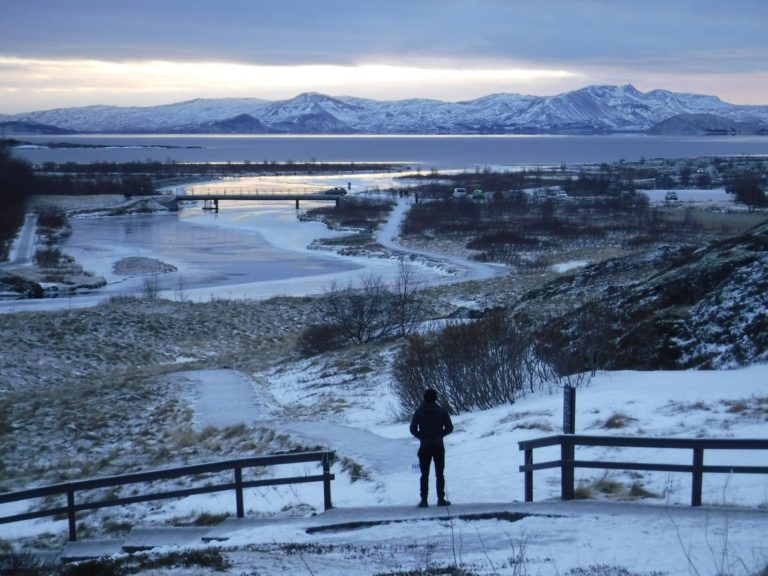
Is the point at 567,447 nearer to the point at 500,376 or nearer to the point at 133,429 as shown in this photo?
the point at 500,376

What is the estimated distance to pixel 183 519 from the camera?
37.3ft

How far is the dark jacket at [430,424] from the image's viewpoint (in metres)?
9.48

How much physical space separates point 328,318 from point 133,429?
→ 1467cm

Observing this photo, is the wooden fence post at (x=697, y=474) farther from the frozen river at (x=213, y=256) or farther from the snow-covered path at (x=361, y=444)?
the frozen river at (x=213, y=256)

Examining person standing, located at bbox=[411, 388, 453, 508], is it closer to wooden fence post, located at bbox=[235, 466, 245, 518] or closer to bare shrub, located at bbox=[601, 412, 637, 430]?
wooden fence post, located at bbox=[235, 466, 245, 518]

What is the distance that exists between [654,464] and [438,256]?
1830 inches

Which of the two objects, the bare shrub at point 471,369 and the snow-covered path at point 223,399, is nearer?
the bare shrub at point 471,369

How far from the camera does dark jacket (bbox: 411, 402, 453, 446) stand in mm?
9484

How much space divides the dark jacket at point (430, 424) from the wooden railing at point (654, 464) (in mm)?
937

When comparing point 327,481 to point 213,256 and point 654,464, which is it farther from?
point 213,256

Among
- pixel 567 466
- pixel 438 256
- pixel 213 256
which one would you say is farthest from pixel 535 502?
pixel 213 256

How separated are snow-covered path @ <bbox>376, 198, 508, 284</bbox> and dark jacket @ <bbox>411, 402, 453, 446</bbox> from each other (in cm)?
3472

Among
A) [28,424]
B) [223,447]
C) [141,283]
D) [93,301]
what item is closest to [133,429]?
[28,424]

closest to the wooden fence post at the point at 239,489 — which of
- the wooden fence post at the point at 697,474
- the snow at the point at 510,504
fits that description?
the snow at the point at 510,504
